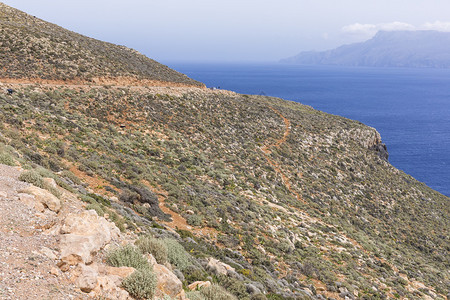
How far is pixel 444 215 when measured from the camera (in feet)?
149

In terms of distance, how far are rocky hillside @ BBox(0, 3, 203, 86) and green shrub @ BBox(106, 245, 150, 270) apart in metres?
31.3

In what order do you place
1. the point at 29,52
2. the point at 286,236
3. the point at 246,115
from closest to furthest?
the point at 286,236 < the point at 29,52 < the point at 246,115

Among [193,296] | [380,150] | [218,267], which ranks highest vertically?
[380,150]

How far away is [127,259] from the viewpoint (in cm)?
792

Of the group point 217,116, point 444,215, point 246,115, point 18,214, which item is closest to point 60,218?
point 18,214

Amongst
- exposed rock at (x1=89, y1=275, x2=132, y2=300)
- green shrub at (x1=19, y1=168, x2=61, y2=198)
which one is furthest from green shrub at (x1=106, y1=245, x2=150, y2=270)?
green shrub at (x1=19, y1=168, x2=61, y2=198)

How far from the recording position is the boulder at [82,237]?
23.3 feet

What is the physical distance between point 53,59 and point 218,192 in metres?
29.9

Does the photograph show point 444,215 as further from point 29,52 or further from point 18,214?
point 29,52

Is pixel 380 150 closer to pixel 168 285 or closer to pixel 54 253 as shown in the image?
pixel 168 285

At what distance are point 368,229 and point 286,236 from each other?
56.5 ft

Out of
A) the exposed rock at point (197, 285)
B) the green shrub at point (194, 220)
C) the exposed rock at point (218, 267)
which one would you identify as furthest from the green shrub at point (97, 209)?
the green shrub at point (194, 220)

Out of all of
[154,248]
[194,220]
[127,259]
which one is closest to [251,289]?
[154,248]

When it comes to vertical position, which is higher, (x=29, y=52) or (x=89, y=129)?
(x=29, y=52)
